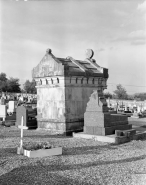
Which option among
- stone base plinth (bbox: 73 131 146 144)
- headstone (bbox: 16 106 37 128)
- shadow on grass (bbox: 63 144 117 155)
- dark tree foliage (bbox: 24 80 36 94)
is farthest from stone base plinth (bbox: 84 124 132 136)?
dark tree foliage (bbox: 24 80 36 94)

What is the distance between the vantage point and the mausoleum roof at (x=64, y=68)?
37.7 feet

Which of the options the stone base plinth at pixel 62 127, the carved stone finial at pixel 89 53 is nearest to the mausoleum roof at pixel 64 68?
the carved stone finial at pixel 89 53

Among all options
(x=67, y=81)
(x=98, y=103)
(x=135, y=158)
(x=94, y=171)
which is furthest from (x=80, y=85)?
(x=94, y=171)

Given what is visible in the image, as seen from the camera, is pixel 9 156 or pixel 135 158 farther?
pixel 135 158

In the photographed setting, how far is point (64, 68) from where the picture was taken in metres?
11.3

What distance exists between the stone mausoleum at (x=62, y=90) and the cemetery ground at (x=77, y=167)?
348cm

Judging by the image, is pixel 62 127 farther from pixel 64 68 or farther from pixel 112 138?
Answer: pixel 112 138

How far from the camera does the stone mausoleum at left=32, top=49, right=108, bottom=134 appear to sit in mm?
11492

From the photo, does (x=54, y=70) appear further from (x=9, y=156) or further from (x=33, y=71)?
(x=9, y=156)

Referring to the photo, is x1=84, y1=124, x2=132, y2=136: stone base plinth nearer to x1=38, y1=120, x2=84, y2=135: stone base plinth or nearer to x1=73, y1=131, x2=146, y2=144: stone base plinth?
x1=73, y1=131, x2=146, y2=144: stone base plinth

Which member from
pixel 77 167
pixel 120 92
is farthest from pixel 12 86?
pixel 77 167

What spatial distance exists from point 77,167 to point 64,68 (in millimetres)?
6106

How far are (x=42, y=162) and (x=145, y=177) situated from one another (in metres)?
2.39

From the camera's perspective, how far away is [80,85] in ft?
39.8
